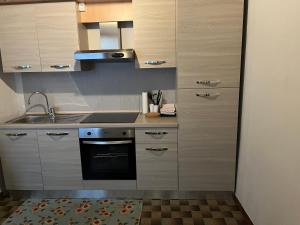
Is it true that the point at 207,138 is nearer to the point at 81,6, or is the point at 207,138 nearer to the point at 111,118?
the point at 111,118

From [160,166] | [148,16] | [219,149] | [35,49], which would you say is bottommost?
[160,166]

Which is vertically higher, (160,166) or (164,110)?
(164,110)

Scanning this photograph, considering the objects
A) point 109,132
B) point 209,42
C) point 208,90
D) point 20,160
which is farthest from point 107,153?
point 209,42

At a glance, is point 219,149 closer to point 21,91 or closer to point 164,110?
point 164,110

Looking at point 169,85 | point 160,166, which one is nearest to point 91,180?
point 160,166

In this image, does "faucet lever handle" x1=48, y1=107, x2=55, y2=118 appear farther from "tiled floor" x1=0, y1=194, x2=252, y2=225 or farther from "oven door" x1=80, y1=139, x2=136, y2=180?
"tiled floor" x1=0, y1=194, x2=252, y2=225

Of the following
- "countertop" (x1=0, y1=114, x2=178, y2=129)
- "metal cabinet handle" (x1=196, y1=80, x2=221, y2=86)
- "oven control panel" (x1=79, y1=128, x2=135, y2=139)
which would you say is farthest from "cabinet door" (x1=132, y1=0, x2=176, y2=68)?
"oven control panel" (x1=79, y1=128, x2=135, y2=139)

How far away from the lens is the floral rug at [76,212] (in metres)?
2.32

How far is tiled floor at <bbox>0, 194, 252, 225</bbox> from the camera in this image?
2283mm

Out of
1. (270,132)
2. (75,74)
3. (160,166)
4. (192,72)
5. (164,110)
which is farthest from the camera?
(75,74)

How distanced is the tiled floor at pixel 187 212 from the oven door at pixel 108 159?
0.40 m

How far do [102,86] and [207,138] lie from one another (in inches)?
53.4

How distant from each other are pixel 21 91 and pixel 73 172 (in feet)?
4.11

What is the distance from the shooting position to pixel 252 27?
209 centimetres
